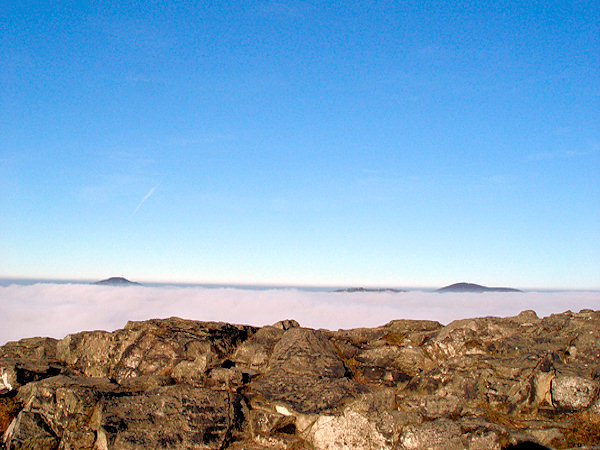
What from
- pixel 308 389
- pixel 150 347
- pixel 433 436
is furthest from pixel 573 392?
pixel 150 347

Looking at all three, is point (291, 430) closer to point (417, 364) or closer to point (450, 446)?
point (450, 446)

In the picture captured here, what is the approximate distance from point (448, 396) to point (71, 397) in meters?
8.68

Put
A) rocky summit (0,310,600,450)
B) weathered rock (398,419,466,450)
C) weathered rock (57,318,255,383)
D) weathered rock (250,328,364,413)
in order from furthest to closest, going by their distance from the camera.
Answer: weathered rock (57,318,255,383) < weathered rock (250,328,364,413) < rocky summit (0,310,600,450) < weathered rock (398,419,466,450)

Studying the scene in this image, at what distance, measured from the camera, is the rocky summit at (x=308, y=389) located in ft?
34.2

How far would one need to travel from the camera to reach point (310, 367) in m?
12.9

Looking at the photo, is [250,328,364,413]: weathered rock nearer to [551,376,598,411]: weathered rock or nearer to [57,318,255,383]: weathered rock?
[57,318,255,383]: weathered rock

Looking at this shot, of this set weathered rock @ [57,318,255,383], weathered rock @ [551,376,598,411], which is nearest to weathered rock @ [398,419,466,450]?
weathered rock @ [551,376,598,411]

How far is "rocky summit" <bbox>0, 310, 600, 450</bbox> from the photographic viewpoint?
1044cm

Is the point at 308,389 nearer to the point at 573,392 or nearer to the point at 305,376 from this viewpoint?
the point at 305,376

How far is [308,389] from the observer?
11.8 meters

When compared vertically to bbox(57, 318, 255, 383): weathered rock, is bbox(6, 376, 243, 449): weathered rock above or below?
below

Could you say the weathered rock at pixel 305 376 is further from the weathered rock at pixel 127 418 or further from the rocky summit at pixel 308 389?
the weathered rock at pixel 127 418

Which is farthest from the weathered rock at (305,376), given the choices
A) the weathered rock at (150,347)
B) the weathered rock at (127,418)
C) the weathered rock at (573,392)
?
the weathered rock at (573,392)

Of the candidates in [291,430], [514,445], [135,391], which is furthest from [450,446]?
[135,391]
